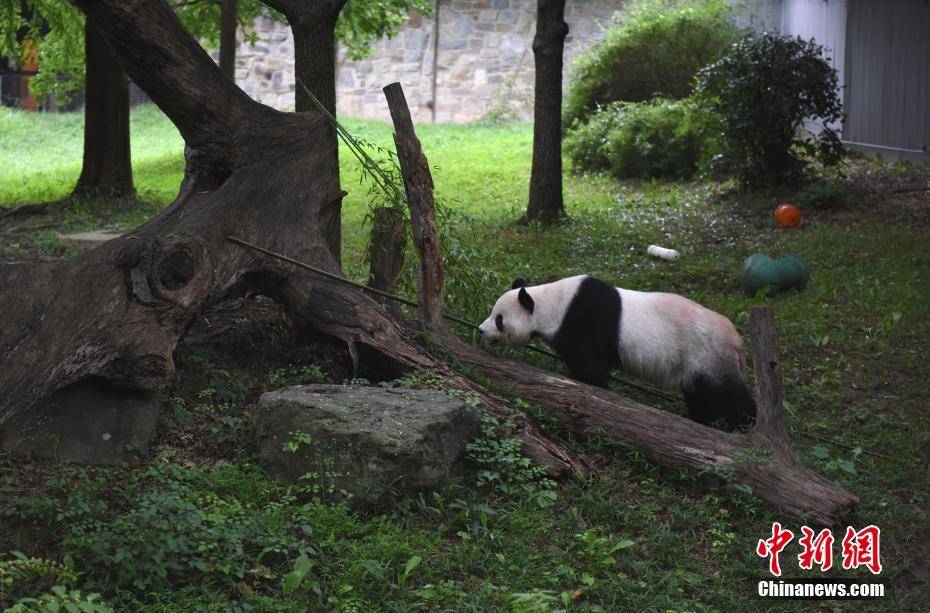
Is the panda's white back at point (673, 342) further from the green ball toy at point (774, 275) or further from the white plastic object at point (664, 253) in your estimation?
the white plastic object at point (664, 253)

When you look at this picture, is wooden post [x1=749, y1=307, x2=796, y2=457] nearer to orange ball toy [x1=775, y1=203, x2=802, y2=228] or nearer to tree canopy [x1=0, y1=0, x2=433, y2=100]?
orange ball toy [x1=775, y1=203, x2=802, y2=228]

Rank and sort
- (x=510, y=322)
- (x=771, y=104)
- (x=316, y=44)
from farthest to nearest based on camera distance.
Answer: (x=771, y=104), (x=316, y=44), (x=510, y=322)

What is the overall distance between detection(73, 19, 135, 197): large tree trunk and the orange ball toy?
8642 mm

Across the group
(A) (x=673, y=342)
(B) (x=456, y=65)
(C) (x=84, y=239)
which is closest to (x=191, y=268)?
(A) (x=673, y=342)

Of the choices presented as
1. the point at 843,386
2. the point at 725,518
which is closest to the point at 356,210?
the point at 843,386

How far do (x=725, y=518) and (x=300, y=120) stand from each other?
3.98 metres

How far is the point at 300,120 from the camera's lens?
6789mm

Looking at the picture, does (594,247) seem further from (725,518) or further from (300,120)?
(725,518)

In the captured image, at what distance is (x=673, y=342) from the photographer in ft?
20.6

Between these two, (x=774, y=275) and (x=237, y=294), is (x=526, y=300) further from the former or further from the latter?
(x=774, y=275)

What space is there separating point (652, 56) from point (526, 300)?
41.2 feet

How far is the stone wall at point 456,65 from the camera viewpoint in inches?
928

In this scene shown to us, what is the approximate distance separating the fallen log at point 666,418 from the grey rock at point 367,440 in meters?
0.84
